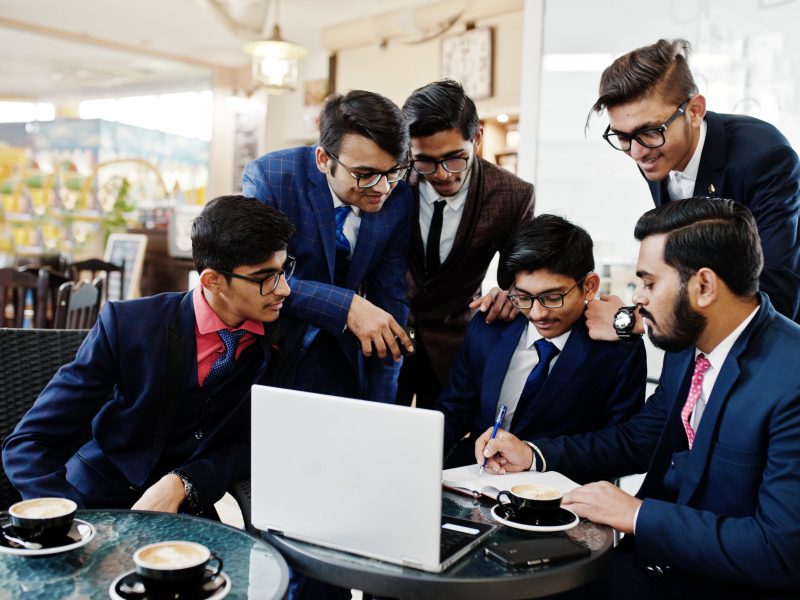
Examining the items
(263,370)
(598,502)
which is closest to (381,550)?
(598,502)

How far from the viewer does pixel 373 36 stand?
315 inches

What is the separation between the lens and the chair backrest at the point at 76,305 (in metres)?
3.98

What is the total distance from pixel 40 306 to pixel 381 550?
3.44m

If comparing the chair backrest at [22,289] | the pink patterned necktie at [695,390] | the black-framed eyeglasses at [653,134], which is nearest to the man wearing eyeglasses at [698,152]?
the black-framed eyeglasses at [653,134]

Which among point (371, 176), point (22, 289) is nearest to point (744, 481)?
point (371, 176)

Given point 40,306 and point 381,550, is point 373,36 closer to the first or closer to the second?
point 40,306

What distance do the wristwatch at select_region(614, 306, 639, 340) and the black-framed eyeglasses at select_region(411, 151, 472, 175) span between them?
0.58 m

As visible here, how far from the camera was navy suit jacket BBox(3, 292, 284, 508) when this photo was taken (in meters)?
1.69

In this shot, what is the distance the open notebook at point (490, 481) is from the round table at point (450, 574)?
9.0 inches

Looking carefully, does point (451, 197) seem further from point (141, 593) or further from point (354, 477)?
point (141, 593)

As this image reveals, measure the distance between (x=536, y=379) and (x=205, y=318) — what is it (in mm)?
821

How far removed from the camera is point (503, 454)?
5.59ft

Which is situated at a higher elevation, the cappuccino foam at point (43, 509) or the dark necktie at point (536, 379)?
the dark necktie at point (536, 379)

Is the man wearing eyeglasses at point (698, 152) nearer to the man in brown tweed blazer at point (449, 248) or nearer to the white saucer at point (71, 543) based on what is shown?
the man in brown tweed blazer at point (449, 248)
